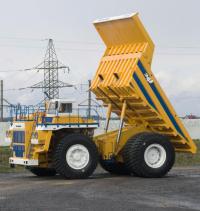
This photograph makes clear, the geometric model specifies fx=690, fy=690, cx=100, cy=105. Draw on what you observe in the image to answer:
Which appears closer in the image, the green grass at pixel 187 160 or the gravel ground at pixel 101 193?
the gravel ground at pixel 101 193

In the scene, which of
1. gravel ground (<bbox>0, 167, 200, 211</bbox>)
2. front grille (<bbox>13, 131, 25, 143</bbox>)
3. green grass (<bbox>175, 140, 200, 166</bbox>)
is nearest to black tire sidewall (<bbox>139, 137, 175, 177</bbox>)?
gravel ground (<bbox>0, 167, 200, 211</bbox>)

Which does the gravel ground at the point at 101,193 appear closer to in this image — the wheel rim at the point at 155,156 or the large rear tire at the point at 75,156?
the large rear tire at the point at 75,156

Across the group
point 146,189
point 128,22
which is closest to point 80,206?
point 146,189

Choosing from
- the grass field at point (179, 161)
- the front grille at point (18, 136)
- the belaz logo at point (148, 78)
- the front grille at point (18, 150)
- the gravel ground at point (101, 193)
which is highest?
the belaz logo at point (148, 78)

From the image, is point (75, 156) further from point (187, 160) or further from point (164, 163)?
point (187, 160)

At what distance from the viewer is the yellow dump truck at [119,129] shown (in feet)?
59.9

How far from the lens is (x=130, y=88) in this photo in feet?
60.3

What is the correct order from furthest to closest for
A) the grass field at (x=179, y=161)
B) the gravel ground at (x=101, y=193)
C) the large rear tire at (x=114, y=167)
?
the grass field at (x=179, y=161)
the large rear tire at (x=114, y=167)
the gravel ground at (x=101, y=193)

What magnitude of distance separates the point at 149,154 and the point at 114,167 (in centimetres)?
159

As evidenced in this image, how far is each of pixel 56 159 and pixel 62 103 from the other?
167 cm

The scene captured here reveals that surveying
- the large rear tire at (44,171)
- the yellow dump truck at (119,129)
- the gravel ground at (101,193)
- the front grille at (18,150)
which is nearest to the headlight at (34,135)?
the yellow dump truck at (119,129)

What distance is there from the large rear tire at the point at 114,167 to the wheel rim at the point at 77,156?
1.10 metres

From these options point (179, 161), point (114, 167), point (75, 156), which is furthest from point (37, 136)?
point (179, 161)

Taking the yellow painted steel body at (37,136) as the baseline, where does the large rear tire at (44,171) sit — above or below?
below
